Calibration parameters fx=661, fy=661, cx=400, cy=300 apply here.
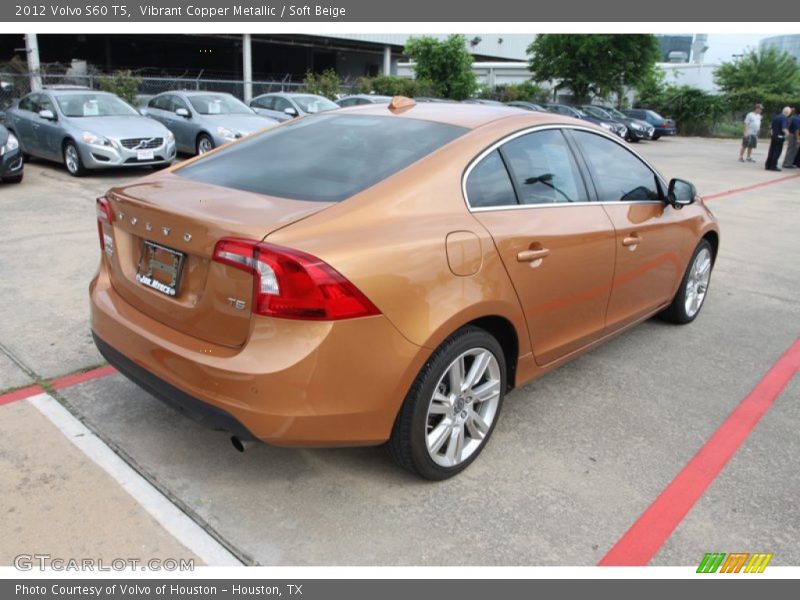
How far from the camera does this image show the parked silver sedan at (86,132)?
10.5 m

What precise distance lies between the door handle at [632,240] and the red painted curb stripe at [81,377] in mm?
3069

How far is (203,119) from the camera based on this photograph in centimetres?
1268

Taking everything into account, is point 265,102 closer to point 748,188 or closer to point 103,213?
point 748,188

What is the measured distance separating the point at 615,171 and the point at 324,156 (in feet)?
6.22

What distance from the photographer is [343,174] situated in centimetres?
295

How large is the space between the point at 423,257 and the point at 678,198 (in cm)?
250

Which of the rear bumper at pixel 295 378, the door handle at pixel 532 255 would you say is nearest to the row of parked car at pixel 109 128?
the rear bumper at pixel 295 378

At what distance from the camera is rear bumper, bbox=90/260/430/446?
2.41 m

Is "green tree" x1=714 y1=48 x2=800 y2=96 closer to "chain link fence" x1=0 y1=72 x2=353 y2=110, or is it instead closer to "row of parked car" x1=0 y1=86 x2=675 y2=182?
"chain link fence" x1=0 y1=72 x2=353 y2=110

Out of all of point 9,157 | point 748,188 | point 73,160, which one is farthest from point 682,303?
point 748,188

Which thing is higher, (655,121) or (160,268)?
(160,268)

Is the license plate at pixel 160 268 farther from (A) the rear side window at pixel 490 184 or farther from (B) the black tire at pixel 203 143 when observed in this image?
(B) the black tire at pixel 203 143

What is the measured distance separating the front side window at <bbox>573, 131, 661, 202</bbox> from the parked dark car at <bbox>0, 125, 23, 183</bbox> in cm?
883

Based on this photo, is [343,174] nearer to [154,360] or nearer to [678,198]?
[154,360]
